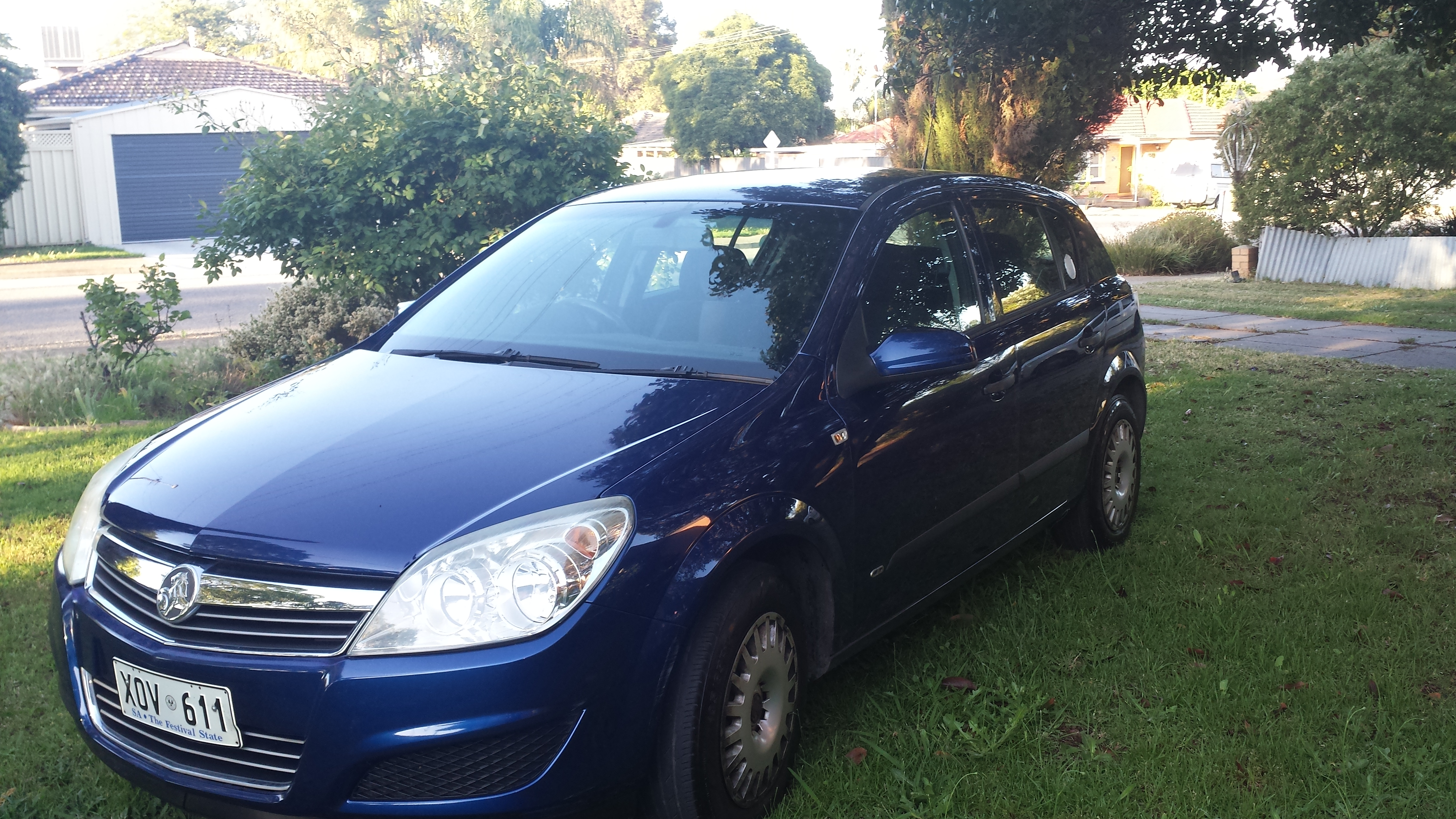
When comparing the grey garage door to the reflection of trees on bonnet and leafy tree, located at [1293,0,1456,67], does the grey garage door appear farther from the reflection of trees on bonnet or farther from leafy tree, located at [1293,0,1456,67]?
the reflection of trees on bonnet

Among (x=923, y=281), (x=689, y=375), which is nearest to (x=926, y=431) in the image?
(x=923, y=281)

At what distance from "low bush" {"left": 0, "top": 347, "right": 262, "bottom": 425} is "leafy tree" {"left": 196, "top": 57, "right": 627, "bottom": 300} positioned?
2.62 feet

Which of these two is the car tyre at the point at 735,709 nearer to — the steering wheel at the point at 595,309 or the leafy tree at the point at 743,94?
the steering wheel at the point at 595,309

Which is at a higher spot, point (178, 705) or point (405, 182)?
point (405, 182)

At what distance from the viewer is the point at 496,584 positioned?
2.30m

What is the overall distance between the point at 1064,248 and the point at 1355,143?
40.3 feet

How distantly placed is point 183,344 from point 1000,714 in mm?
9796

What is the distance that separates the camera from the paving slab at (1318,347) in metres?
9.65

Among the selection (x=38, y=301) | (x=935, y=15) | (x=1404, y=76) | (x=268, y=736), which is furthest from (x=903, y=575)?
(x=38, y=301)

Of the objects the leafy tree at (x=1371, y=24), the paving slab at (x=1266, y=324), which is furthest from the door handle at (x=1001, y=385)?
the paving slab at (x=1266, y=324)

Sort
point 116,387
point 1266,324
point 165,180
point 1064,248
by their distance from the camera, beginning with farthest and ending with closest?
point 165,180 → point 1266,324 → point 116,387 → point 1064,248

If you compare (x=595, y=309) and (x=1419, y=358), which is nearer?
(x=595, y=309)

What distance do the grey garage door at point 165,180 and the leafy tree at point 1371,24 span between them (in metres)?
27.2

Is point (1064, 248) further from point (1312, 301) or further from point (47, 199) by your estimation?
point (47, 199)
